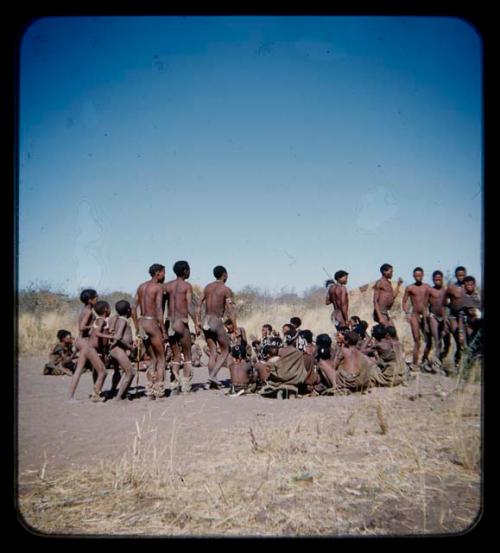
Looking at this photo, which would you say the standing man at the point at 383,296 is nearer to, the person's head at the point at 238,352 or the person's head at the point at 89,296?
the person's head at the point at 238,352

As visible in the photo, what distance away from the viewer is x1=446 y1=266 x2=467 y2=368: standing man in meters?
9.17

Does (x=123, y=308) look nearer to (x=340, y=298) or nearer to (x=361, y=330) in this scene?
(x=340, y=298)

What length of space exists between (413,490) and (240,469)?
145 centimetres

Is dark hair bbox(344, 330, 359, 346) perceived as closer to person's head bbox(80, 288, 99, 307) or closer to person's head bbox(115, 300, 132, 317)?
person's head bbox(115, 300, 132, 317)

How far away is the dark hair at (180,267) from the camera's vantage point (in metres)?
8.47

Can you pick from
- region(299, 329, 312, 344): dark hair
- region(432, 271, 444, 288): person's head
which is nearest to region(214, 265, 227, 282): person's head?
region(299, 329, 312, 344): dark hair

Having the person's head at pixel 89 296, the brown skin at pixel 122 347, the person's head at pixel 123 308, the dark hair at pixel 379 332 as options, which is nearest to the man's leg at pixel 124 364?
the brown skin at pixel 122 347

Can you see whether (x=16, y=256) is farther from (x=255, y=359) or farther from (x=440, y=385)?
(x=255, y=359)

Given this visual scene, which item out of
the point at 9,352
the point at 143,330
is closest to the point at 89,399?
the point at 143,330

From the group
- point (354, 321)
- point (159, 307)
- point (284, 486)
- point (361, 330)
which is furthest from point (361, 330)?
point (284, 486)

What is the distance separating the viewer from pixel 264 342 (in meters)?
10.5

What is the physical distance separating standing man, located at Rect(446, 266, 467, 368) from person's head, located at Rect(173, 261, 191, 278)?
505 centimetres
